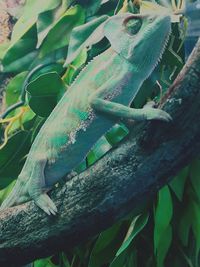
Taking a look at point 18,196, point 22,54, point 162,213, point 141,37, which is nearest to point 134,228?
point 162,213

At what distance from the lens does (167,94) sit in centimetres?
100

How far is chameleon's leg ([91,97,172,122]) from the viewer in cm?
98

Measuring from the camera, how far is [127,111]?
3.49 ft

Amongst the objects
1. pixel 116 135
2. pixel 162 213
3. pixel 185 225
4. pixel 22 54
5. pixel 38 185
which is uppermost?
pixel 22 54

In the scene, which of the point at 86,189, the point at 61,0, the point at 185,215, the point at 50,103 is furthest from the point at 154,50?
the point at 61,0

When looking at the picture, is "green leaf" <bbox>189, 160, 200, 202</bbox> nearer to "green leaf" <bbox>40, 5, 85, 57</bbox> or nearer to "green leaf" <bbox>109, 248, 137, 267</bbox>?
"green leaf" <bbox>109, 248, 137, 267</bbox>

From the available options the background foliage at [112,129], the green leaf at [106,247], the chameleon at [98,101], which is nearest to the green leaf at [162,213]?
the background foliage at [112,129]

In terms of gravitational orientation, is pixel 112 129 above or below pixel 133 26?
below

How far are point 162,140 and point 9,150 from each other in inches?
27.5

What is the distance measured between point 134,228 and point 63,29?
67cm

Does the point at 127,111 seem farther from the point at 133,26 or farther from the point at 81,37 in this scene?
the point at 81,37

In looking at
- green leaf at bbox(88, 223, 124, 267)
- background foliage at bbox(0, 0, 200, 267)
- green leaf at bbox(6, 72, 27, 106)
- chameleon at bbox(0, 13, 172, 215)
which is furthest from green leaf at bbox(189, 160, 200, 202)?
green leaf at bbox(6, 72, 27, 106)

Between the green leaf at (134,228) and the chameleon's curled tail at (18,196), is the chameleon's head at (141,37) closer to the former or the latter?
the chameleon's curled tail at (18,196)

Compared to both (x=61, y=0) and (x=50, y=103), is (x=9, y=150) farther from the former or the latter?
(x=61, y=0)
